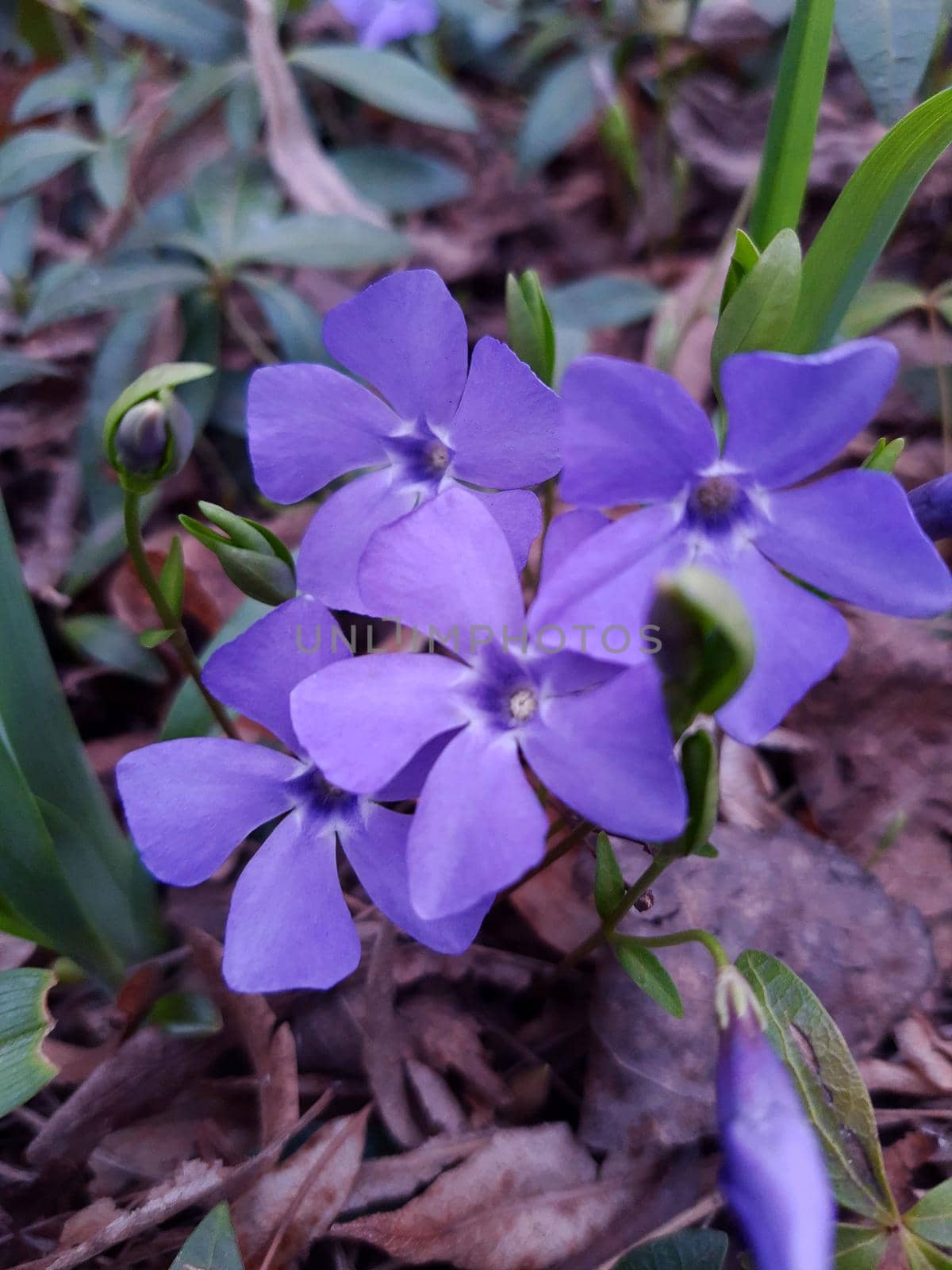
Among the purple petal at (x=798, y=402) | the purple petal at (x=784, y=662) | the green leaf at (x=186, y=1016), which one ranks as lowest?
the green leaf at (x=186, y=1016)

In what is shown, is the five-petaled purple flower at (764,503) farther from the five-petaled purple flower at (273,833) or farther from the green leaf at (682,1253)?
the green leaf at (682,1253)

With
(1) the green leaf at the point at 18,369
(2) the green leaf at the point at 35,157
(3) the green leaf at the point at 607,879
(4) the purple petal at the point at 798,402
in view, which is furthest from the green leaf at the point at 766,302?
(2) the green leaf at the point at 35,157

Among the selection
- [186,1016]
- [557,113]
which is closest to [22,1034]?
[186,1016]

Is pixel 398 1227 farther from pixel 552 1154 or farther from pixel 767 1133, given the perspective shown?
pixel 767 1133

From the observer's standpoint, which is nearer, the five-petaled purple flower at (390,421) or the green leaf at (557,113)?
the five-petaled purple flower at (390,421)

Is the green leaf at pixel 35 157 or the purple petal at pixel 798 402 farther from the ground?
the green leaf at pixel 35 157

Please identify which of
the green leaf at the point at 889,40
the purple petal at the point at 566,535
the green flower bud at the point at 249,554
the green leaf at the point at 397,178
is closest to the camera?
the purple petal at the point at 566,535

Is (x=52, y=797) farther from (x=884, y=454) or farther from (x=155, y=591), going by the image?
(x=884, y=454)
